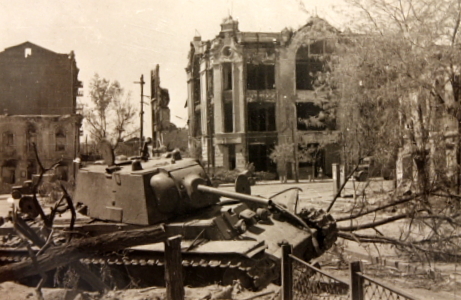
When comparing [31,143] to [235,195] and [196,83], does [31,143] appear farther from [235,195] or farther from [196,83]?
[235,195]

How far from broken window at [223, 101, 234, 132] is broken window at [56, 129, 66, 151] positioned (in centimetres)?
1029

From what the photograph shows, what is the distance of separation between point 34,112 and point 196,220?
78.1ft

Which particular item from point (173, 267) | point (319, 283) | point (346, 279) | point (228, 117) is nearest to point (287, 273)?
point (319, 283)

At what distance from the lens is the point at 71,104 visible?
2967 centimetres

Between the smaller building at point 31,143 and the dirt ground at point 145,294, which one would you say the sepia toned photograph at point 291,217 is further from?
the smaller building at point 31,143

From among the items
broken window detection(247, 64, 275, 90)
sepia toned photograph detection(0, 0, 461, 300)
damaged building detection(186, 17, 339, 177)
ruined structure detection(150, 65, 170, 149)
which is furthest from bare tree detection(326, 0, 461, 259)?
ruined structure detection(150, 65, 170, 149)

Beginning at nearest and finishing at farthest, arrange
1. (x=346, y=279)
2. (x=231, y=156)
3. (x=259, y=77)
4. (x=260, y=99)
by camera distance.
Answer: (x=346, y=279), (x=260, y=99), (x=231, y=156), (x=259, y=77)

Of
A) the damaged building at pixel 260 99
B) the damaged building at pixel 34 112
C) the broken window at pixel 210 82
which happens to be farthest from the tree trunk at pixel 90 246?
the broken window at pixel 210 82

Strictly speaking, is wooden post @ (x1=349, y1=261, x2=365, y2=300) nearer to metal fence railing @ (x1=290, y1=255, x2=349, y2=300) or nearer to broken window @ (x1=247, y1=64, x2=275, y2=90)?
metal fence railing @ (x1=290, y1=255, x2=349, y2=300)

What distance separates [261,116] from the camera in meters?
32.0

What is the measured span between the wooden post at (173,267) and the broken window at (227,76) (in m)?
26.5

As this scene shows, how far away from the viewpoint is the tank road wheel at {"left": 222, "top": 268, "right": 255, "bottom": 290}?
6.91 metres

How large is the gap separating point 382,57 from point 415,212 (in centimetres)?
323

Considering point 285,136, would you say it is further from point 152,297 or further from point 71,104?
point 152,297
